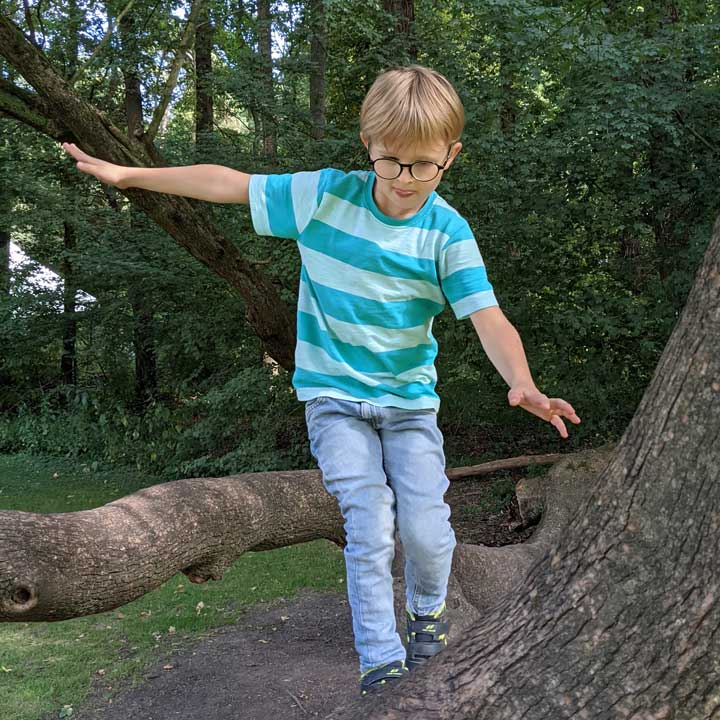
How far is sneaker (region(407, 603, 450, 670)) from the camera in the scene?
2381 millimetres

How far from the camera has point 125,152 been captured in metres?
6.23

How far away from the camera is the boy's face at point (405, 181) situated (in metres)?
2.28

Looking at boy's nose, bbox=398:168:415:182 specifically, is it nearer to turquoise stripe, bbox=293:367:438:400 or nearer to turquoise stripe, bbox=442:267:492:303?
turquoise stripe, bbox=442:267:492:303

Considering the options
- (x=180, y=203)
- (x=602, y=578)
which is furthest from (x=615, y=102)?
(x=602, y=578)

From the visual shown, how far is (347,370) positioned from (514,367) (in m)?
0.51

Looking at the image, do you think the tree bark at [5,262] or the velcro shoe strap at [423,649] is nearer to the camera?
the velcro shoe strap at [423,649]

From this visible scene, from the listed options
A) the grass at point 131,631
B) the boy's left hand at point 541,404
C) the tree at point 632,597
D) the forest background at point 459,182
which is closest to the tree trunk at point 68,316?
the forest background at point 459,182

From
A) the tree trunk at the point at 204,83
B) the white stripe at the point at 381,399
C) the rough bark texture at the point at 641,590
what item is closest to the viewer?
the rough bark texture at the point at 641,590

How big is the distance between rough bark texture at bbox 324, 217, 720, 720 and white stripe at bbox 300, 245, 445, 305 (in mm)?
897

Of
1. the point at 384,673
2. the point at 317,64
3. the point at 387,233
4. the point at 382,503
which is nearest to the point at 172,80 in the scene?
the point at 317,64

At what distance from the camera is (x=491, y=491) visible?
997cm

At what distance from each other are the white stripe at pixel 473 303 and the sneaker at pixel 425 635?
34.6 inches

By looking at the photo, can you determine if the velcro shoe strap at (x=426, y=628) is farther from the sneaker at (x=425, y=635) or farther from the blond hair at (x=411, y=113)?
the blond hair at (x=411, y=113)

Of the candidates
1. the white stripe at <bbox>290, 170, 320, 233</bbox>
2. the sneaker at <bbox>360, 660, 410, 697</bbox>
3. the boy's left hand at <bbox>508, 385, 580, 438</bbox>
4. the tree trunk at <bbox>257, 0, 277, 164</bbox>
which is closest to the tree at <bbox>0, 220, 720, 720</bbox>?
the boy's left hand at <bbox>508, 385, 580, 438</bbox>
